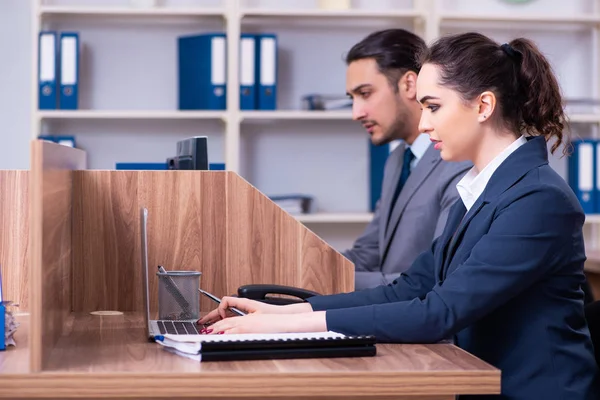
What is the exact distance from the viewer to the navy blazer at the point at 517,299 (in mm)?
1491

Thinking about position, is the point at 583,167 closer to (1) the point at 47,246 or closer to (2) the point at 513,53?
(2) the point at 513,53

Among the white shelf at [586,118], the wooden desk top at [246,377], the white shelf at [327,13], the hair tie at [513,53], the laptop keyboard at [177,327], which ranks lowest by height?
the wooden desk top at [246,377]

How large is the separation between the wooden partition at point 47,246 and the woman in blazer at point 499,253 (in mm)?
276

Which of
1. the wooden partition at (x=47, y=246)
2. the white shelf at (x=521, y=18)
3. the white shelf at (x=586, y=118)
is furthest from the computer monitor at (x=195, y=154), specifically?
the white shelf at (x=586, y=118)

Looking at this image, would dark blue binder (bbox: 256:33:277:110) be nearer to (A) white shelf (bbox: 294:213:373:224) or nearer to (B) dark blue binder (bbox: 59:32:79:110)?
(A) white shelf (bbox: 294:213:373:224)

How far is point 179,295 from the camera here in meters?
1.75

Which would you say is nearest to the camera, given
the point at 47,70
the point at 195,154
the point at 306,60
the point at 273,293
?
the point at 273,293

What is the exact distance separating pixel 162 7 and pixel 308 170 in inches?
38.1

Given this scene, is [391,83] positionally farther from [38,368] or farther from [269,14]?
[38,368]

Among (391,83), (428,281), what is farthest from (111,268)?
(391,83)

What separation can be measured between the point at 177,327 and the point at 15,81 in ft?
8.84

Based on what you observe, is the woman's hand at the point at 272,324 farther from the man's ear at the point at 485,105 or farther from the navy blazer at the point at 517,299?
the man's ear at the point at 485,105

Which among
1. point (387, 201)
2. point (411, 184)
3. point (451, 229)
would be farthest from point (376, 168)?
point (451, 229)

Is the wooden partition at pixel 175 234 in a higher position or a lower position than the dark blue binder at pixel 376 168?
lower
